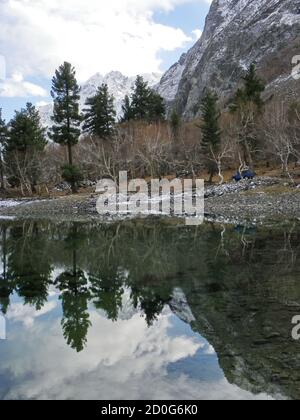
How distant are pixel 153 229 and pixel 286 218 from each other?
10.0 metres

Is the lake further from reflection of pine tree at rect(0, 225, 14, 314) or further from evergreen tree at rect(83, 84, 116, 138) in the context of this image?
evergreen tree at rect(83, 84, 116, 138)

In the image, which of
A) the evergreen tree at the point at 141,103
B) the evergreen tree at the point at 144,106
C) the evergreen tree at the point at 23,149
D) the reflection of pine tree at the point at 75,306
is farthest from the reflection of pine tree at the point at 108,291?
the evergreen tree at the point at 141,103

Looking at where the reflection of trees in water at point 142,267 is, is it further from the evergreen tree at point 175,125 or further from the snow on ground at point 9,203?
the evergreen tree at point 175,125

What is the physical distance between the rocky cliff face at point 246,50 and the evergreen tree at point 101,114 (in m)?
62.0

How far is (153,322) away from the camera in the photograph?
11.7 m

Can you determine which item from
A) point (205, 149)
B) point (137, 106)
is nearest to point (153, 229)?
point (205, 149)

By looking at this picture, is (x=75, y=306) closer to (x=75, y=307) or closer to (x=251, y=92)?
(x=75, y=307)

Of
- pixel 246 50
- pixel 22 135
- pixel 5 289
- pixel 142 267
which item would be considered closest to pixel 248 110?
pixel 22 135

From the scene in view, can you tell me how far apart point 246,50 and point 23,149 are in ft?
373

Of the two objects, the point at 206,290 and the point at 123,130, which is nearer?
the point at 206,290

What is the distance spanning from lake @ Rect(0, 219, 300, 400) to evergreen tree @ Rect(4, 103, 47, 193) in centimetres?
4660

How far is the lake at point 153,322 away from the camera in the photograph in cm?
816
